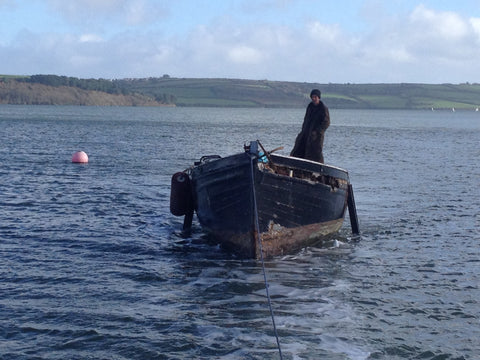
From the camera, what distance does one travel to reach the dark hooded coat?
1412 centimetres

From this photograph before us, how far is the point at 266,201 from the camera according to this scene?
12414 mm

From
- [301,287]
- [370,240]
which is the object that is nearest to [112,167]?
[370,240]

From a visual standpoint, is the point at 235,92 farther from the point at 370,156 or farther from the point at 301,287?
the point at 301,287

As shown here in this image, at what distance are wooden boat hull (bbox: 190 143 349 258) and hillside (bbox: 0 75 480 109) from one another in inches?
5648

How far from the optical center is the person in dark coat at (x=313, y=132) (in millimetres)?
14102

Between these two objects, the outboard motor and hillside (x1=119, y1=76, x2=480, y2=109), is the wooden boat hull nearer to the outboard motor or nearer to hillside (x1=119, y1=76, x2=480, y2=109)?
the outboard motor

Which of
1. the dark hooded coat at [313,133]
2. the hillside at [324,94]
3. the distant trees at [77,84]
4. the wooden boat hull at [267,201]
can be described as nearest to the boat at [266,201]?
the wooden boat hull at [267,201]

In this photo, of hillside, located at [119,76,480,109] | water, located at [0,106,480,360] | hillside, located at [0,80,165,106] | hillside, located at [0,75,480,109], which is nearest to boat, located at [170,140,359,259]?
water, located at [0,106,480,360]

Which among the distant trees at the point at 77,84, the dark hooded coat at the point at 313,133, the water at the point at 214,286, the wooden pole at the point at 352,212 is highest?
the distant trees at the point at 77,84

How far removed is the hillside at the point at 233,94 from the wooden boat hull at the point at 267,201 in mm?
143461

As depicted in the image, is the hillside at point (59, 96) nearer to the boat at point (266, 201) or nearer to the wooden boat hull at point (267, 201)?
the boat at point (266, 201)

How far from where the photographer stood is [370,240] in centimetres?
1528

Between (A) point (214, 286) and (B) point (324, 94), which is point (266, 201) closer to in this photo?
(A) point (214, 286)

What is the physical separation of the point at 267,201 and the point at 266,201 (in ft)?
0.08
